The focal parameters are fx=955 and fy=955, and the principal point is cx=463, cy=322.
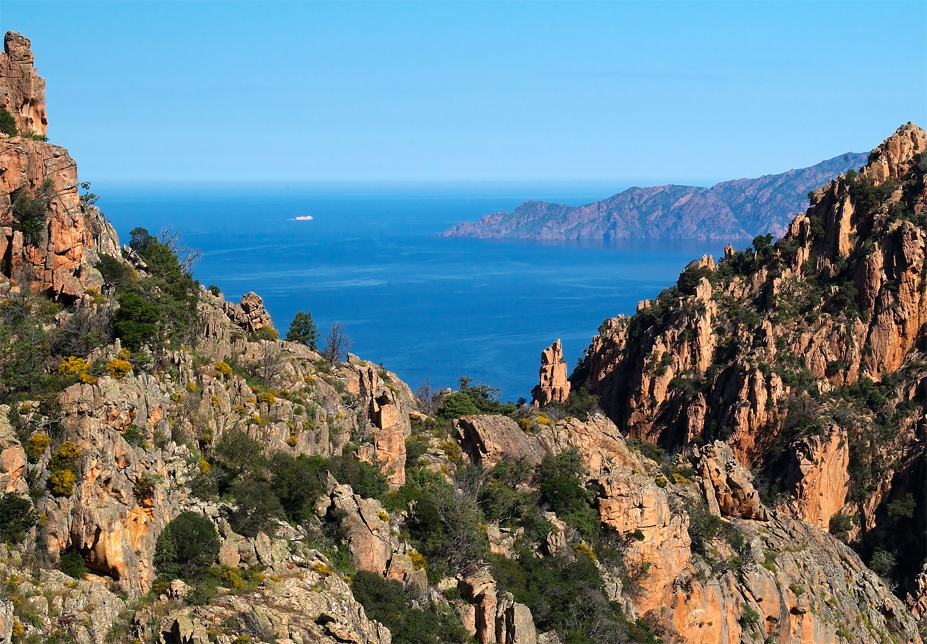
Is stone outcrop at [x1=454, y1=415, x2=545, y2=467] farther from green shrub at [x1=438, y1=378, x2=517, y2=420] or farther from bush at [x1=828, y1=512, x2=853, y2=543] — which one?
bush at [x1=828, y1=512, x2=853, y2=543]

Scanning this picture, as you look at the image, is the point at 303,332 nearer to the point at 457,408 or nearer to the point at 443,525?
the point at 457,408

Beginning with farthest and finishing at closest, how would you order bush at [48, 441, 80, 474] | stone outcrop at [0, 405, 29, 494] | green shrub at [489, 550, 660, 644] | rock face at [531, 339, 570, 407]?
rock face at [531, 339, 570, 407], green shrub at [489, 550, 660, 644], bush at [48, 441, 80, 474], stone outcrop at [0, 405, 29, 494]

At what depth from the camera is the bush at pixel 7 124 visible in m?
36.2

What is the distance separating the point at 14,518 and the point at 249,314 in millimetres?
20216

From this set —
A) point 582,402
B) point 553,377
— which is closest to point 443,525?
point 582,402

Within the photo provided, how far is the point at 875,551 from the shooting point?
229 ft

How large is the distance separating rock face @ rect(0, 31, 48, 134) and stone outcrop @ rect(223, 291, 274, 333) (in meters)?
11.0

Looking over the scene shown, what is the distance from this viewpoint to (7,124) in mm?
36438

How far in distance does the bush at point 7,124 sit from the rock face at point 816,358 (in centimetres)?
5369

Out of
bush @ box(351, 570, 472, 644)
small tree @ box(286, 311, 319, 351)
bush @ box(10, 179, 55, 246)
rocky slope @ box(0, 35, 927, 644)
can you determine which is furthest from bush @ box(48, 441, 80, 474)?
small tree @ box(286, 311, 319, 351)

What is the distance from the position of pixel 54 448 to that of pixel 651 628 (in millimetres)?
23730

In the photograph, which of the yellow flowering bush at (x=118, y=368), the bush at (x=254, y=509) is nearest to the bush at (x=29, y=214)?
the yellow flowering bush at (x=118, y=368)

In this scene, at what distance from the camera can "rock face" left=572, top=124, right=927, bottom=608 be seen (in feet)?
238

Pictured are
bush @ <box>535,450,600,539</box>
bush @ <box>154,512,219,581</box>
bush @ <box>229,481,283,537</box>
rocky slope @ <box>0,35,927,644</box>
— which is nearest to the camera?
rocky slope @ <box>0,35,927,644</box>
